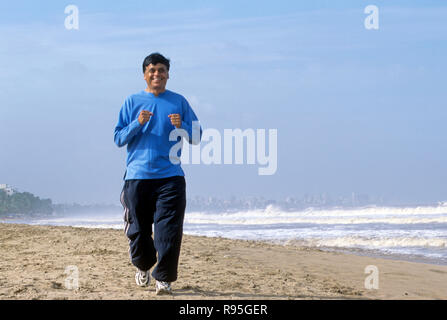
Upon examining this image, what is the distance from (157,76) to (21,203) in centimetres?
8395

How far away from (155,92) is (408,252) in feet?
25.5

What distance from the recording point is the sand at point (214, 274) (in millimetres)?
4609

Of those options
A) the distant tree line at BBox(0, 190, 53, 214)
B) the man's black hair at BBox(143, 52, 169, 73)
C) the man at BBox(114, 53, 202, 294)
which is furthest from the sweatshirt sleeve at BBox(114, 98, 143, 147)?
the distant tree line at BBox(0, 190, 53, 214)

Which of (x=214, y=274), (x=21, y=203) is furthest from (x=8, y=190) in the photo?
(x=214, y=274)

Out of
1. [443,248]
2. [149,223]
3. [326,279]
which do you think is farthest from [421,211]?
[149,223]

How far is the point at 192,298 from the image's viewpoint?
426cm

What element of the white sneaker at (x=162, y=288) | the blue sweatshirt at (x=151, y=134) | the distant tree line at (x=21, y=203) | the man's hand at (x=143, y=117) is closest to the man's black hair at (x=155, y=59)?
the blue sweatshirt at (x=151, y=134)

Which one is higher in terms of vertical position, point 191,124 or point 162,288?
point 191,124

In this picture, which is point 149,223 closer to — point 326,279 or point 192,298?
point 192,298

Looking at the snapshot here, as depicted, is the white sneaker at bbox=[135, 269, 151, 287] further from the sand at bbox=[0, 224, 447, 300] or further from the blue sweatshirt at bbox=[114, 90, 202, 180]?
the blue sweatshirt at bbox=[114, 90, 202, 180]

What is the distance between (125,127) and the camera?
435cm

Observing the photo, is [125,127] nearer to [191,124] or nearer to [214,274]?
[191,124]

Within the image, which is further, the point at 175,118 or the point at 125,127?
the point at 125,127

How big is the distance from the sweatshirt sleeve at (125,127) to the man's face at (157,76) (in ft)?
0.79
